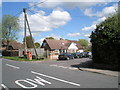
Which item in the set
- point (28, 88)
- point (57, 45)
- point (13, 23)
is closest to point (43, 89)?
point (28, 88)

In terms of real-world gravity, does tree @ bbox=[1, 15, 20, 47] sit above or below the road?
above

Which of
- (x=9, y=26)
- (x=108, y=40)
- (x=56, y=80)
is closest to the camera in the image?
(x=56, y=80)

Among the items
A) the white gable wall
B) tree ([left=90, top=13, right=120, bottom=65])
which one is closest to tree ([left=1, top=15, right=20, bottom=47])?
the white gable wall

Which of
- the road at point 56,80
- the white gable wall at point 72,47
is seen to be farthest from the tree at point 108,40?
the white gable wall at point 72,47

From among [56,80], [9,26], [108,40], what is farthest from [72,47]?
[56,80]

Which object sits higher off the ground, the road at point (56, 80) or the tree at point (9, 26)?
the tree at point (9, 26)

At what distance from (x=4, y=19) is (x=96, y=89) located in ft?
169

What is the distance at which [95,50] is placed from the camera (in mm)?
15414

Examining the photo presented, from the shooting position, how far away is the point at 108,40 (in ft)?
43.0

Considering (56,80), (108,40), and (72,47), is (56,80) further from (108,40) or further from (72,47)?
(72,47)

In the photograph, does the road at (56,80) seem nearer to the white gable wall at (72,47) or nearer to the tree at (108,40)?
the tree at (108,40)

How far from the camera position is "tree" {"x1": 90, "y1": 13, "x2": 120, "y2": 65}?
12742 mm

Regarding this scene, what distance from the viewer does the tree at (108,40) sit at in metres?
12.7

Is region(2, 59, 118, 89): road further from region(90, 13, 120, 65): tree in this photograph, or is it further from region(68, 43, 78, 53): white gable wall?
region(68, 43, 78, 53): white gable wall
